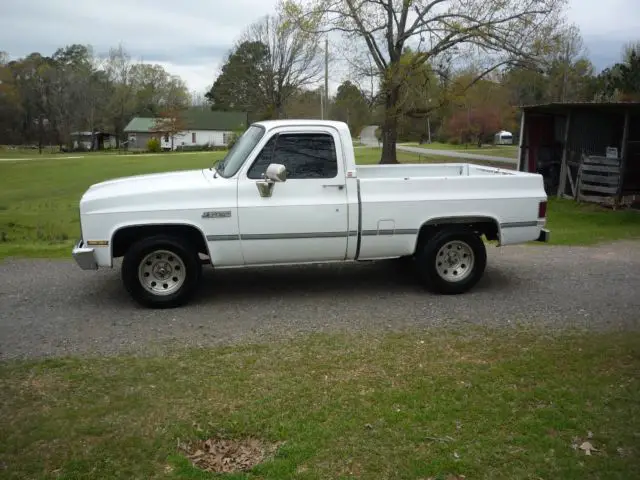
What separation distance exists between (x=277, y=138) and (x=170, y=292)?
2.06 m

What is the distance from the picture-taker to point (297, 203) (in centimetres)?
683

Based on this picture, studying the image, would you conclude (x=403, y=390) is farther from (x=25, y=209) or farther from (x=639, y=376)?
(x=25, y=209)

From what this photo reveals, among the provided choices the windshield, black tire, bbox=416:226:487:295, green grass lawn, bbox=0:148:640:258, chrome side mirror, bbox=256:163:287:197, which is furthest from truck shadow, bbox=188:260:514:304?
green grass lawn, bbox=0:148:640:258

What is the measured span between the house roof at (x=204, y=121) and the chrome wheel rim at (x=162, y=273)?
7904 centimetres

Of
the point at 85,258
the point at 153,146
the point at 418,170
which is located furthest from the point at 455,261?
the point at 153,146

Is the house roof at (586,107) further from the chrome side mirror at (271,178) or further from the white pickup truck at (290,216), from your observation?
the chrome side mirror at (271,178)

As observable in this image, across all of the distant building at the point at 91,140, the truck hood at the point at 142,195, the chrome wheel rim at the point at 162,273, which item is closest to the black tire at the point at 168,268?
the chrome wheel rim at the point at 162,273

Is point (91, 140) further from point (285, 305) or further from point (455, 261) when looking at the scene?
point (455, 261)

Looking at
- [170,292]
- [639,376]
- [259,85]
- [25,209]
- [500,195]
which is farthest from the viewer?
[259,85]

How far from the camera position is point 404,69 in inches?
1061

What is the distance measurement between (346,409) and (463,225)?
3.71m

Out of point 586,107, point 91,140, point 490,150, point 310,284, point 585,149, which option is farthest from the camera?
point 91,140

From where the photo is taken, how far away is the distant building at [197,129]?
84562 mm

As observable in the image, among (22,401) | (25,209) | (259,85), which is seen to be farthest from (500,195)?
(259,85)
